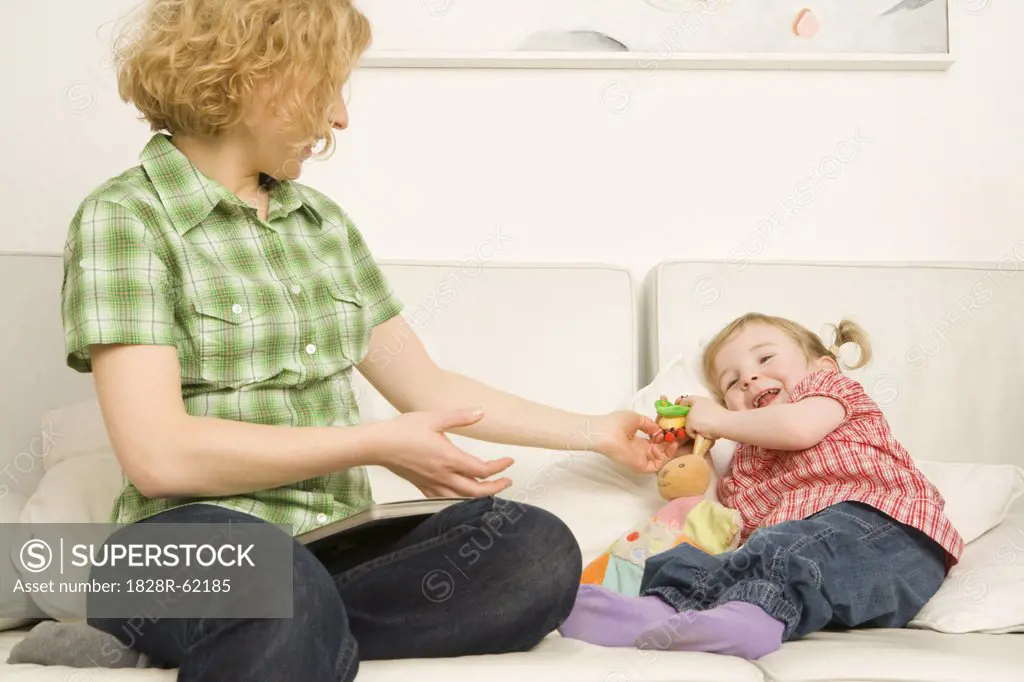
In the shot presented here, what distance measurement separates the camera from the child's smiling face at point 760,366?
172 cm

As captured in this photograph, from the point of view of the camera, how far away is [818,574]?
1351 millimetres

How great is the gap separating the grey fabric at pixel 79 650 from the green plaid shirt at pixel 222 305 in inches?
5.1

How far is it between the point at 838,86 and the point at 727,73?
0.22m

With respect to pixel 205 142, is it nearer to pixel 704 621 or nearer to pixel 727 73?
pixel 704 621

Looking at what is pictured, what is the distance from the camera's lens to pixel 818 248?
2117 millimetres

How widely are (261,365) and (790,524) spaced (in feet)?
2.47

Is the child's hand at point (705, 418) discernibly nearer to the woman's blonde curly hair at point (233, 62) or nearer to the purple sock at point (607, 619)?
the purple sock at point (607, 619)

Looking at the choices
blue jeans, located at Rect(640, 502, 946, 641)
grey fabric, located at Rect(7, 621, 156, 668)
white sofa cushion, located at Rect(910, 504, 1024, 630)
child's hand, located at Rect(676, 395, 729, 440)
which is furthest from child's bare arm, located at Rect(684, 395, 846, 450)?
grey fabric, located at Rect(7, 621, 156, 668)

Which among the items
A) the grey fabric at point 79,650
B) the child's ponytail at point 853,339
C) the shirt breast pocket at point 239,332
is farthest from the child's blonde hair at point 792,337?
the grey fabric at point 79,650

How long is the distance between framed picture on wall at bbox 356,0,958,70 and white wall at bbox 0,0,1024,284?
0.04 meters

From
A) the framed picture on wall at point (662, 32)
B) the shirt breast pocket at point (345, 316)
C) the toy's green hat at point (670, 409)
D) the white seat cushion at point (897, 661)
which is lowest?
the white seat cushion at point (897, 661)

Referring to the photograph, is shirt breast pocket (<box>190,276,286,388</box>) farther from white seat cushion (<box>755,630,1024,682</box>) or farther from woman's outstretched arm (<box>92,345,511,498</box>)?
white seat cushion (<box>755,630,1024,682</box>)

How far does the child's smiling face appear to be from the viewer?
1718mm

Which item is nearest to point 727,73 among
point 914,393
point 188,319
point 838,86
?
point 838,86
